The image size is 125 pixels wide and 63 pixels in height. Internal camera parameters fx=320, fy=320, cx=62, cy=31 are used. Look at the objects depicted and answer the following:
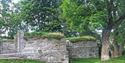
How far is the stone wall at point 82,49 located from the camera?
23.0 m

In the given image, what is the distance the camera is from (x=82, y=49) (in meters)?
23.2

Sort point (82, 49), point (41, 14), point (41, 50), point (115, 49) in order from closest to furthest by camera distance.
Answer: point (41, 50), point (82, 49), point (115, 49), point (41, 14)

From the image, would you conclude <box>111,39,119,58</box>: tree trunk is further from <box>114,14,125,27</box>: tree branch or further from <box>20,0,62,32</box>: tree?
<box>20,0,62,32</box>: tree

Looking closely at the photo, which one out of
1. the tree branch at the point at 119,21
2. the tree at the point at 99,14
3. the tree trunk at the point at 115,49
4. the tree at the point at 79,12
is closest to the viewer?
the tree at the point at 99,14

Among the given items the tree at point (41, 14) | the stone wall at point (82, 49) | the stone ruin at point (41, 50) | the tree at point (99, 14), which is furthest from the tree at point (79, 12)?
the tree at point (41, 14)

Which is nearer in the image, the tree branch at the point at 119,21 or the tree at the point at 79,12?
the tree at the point at 79,12

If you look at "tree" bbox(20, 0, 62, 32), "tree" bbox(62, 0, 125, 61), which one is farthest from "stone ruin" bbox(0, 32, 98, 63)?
"tree" bbox(20, 0, 62, 32)

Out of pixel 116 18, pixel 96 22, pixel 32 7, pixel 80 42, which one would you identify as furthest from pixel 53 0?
pixel 96 22

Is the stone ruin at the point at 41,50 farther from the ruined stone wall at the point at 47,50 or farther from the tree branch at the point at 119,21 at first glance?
the tree branch at the point at 119,21

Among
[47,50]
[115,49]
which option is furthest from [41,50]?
[115,49]

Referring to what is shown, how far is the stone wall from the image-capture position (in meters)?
23.0

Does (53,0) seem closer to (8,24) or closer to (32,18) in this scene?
(32,18)

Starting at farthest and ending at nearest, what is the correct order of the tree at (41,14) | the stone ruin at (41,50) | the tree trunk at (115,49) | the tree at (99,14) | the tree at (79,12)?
the tree at (41,14)
the tree trunk at (115,49)
the tree at (79,12)
the tree at (99,14)
the stone ruin at (41,50)

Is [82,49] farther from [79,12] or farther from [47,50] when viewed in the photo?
[47,50]
